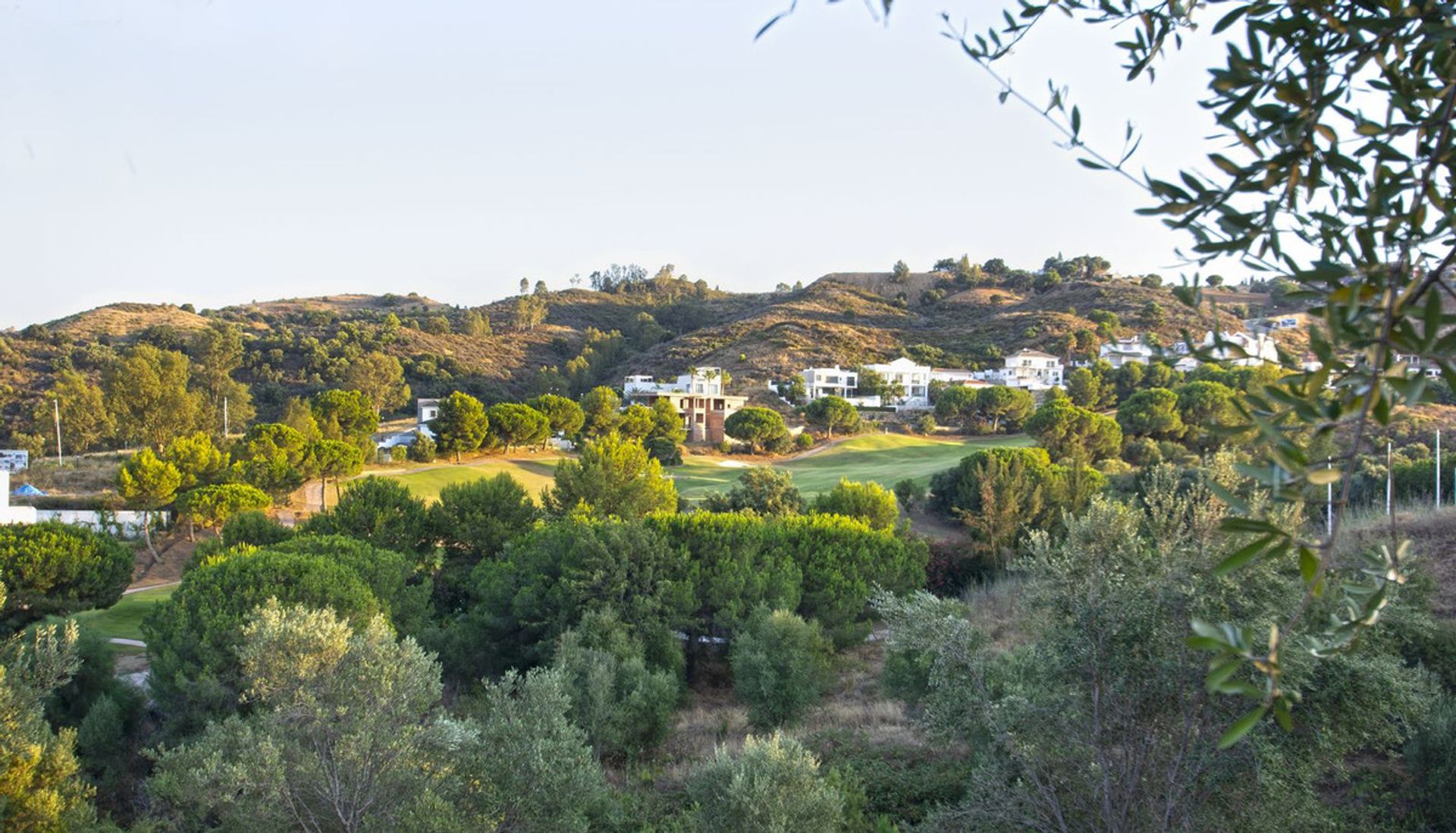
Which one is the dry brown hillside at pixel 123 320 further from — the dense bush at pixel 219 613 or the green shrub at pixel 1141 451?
the green shrub at pixel 1141 451

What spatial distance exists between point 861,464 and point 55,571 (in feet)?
119

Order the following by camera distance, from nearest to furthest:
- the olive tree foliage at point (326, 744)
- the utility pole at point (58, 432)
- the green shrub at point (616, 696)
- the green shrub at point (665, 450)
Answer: the olive tree foliage at point (326, 744) → the green shrub at point (616, 696) → the utility pole at point (58, 432) → the green shrub at point (665, 450)

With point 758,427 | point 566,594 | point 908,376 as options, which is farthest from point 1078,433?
point 566,594

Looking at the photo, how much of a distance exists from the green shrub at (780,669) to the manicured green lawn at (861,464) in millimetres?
21002

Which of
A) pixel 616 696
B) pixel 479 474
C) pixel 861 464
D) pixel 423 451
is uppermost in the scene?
pixel 423 451

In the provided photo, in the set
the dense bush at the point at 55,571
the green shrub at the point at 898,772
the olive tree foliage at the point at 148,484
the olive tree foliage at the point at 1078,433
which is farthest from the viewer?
the olive tree foliage at the point at 1078,433

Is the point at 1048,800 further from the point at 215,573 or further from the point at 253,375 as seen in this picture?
the point at 253,375

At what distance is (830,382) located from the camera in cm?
6775

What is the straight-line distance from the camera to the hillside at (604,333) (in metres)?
64.3

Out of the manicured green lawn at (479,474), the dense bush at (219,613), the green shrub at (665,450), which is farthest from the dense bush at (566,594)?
the green shrub at (665,450)

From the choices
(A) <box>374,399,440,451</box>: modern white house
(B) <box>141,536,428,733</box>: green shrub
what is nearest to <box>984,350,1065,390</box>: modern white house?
(A) <box>374,399,440,451</box>: modern white house

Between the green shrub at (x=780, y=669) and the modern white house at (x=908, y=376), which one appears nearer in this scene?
the green shrub at (x=780, y=669)

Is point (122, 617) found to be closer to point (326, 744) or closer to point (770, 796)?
point (326, 744)

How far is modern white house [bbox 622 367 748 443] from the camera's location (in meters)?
57.0
